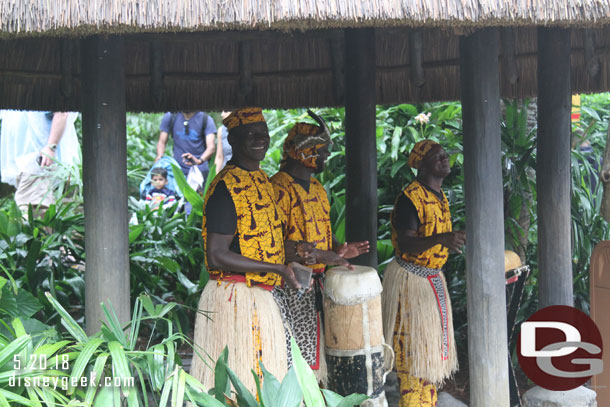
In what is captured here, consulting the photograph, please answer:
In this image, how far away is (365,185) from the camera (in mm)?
5094

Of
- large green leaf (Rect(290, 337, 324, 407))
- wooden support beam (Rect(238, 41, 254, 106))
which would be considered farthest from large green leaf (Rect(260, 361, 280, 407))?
wooden support beam (Rect(238, 41, 254, 106))

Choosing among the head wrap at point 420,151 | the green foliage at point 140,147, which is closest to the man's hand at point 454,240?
the head wrap at point 420,151

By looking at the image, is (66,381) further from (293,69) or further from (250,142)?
(293,69)

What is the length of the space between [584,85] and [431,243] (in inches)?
98.4

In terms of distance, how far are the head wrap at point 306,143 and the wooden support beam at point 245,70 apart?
73.2 inches

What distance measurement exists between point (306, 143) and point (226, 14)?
3.79ft

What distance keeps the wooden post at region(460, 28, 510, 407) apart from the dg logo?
3.11 feet

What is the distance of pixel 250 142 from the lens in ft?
12.3

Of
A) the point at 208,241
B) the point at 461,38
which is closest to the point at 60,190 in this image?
the point at 208,241

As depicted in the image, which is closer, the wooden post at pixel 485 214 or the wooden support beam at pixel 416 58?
the wooden post at pixel 485 214

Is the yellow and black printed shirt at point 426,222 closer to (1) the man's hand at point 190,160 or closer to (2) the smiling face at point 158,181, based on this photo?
(2) the smiling face at point 158,181

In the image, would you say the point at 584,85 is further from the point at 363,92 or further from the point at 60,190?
the point at 60,190

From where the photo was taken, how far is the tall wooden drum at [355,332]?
152 inches

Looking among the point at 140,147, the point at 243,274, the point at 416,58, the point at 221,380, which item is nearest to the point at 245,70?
the point at 416,58
